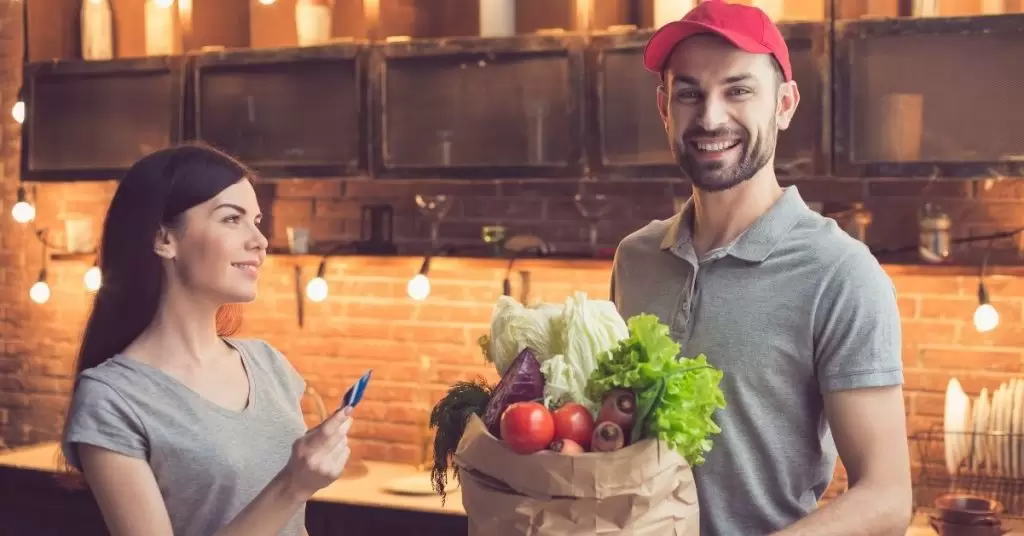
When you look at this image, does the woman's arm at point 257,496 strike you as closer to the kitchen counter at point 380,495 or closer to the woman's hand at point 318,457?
the woman's hand at point 318,457

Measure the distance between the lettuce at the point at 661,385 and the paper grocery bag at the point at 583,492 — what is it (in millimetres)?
27

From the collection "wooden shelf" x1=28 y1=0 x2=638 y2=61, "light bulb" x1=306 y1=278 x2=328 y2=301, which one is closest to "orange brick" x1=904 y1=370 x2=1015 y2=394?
"wooden shelf" x1=28 y1=0 x2=638 y2=61

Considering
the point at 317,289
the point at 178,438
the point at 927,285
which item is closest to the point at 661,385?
the point at 178,438

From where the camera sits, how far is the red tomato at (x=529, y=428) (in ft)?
5.14

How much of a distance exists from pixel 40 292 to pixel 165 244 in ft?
10.0

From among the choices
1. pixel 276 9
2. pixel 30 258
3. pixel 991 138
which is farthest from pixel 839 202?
pixel 30 258

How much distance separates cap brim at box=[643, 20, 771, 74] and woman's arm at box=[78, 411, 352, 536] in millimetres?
767

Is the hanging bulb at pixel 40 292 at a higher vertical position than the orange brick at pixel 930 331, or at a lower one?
higher

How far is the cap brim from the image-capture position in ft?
6.51

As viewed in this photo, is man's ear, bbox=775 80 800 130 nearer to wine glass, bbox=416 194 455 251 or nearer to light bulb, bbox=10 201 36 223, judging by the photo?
wine glass, bbox=416 194 455 251

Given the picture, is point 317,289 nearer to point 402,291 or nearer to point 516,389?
point 402,291

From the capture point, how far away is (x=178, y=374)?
2303 millimetres

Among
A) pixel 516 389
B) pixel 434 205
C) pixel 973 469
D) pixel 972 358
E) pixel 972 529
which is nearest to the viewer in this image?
pixel 516 389

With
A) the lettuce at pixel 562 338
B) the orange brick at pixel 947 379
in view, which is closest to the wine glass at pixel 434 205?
the orange brick at pixel 947 379
